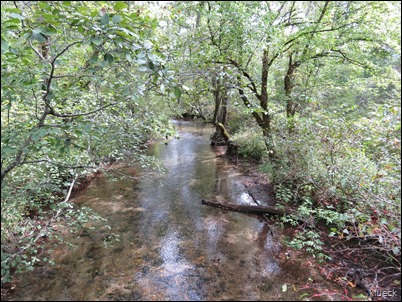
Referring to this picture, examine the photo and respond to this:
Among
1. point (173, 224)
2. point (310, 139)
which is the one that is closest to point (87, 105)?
point (173, 224)

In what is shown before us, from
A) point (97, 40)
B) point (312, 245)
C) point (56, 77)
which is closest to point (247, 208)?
point (312, 245)

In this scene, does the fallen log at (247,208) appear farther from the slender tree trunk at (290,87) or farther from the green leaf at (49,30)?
the green leaf at (49,30)

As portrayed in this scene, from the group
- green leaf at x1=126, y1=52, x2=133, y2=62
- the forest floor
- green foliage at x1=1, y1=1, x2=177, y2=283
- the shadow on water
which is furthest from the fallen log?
green leaf at x1=126, y1=52, x2=133, y2=62

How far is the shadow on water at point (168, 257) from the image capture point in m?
3.47

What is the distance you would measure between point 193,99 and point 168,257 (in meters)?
5.43

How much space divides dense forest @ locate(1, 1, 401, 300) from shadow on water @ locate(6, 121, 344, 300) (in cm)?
55

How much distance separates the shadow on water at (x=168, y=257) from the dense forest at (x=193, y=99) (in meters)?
0.55

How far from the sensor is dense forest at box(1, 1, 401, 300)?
8.00 ft

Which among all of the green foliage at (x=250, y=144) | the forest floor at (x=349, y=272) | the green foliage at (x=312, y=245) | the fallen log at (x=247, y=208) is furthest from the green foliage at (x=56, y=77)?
the green foliage at (x=250, y=144)

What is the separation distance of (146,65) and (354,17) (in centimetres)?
606

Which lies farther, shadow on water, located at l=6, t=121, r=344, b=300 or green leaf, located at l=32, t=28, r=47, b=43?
shadow on water, located at l=6, t=121, r=344, b=300

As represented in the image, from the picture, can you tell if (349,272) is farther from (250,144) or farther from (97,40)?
(250,144)

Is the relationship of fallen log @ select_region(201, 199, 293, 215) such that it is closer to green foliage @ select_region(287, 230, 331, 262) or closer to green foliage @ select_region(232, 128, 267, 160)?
green foliage @ select_region(287, 230, 331, 262)

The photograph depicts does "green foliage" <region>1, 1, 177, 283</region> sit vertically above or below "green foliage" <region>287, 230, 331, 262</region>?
above
